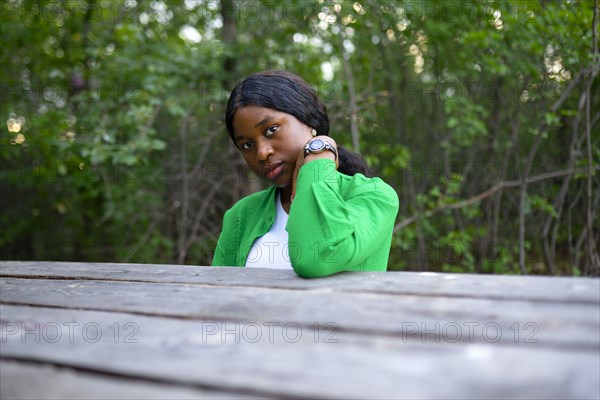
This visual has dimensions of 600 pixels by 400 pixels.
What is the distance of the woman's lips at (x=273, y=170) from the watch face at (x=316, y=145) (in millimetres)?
163

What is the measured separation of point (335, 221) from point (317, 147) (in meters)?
→ 0.43

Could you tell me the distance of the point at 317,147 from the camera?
175 cm

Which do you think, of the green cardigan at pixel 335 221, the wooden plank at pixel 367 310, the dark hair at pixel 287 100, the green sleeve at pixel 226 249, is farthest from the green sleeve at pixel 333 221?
the green sleeve at pixel 226 249

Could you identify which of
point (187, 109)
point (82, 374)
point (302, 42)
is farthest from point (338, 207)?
point (302, 42)

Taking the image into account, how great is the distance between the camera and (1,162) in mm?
6027

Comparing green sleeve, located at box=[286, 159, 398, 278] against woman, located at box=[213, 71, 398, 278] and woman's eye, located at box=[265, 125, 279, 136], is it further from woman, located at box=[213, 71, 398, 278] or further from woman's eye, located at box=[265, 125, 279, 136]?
woman's eye, located at box=[265, 125, 279, 136]

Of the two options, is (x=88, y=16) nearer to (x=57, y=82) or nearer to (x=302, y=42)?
(x=57, y=82)

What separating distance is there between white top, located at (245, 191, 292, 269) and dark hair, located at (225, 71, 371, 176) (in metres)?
0.31

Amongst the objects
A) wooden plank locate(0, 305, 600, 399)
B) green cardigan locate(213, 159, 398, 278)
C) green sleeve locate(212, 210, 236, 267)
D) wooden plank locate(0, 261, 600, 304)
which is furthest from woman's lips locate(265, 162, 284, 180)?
wooden plank locate(0, 305, 600, 399)

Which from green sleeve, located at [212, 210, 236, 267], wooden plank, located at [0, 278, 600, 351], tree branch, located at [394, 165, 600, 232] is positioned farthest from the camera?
tree branch, located at [394, 165, 600, 232]

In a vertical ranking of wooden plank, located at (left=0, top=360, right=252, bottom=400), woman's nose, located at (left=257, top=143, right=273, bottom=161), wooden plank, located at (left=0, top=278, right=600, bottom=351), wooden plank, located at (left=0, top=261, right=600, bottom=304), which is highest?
woman's nose, located at (left=257, top=143, right=273, bottom=161)

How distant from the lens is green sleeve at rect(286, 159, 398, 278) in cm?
128

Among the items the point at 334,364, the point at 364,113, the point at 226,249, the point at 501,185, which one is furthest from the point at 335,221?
the point at 364,113

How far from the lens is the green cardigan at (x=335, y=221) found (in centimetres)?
128
